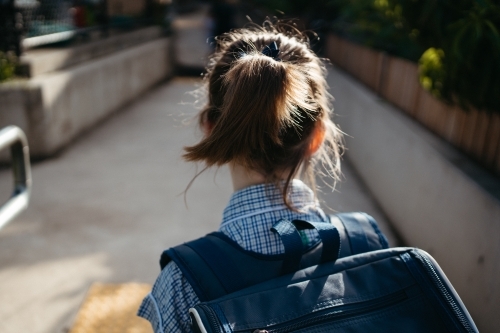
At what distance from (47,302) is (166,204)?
4.63ft

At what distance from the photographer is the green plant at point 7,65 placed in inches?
187

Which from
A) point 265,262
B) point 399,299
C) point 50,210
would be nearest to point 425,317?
point 399,299

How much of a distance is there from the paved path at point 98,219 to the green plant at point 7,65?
3.05 feet

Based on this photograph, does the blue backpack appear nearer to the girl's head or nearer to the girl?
the girl

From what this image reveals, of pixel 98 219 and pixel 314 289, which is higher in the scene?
pixel 314 289

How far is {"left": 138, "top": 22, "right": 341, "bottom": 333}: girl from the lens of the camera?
1.10m

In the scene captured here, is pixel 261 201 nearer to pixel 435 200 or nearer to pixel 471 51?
pixel 471 51

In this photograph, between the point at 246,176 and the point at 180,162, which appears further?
the point at 180,162

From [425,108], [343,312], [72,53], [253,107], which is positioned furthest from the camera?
[72,53]

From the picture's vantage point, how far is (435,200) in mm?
2869

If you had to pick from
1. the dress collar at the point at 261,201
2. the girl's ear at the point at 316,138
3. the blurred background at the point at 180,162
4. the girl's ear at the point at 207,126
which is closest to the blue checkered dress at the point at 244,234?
the dress collar at the point at 261,201

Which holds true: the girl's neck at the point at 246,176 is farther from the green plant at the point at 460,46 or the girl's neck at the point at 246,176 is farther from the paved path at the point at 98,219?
the green plant at the point at 460,46

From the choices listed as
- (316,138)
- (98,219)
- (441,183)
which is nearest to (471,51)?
(441,183)

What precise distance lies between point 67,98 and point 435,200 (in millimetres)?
3965
